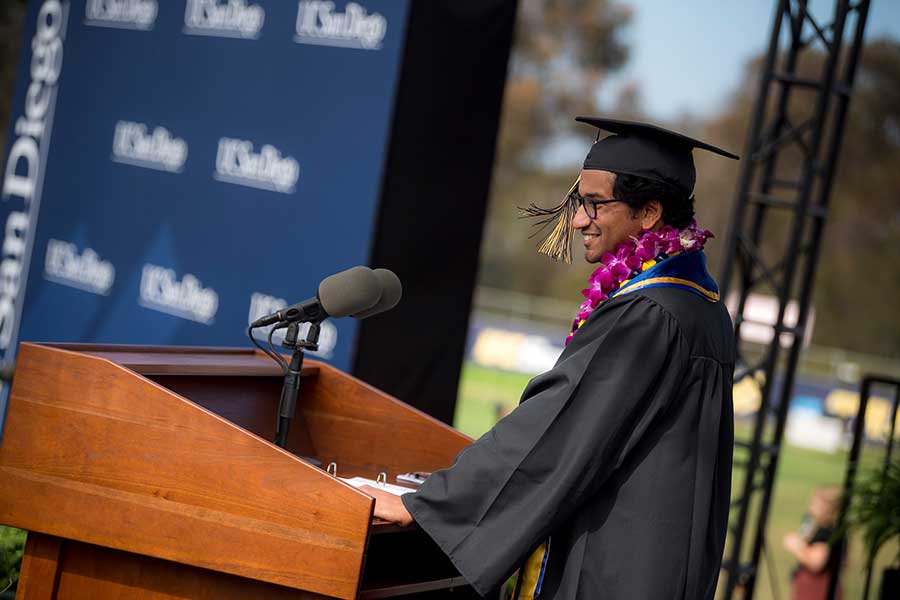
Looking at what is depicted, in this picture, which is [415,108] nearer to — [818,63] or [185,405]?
[185,405]

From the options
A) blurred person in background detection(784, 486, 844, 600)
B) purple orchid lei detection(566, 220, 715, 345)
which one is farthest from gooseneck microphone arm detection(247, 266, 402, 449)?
blurred person in background detection(784, 486, 844, 600)

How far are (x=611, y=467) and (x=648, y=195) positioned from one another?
54cm

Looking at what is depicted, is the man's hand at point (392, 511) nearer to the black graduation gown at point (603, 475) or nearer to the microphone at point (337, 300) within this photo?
the black graduation gown at point (603, 475)

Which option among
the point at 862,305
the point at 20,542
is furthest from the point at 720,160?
the point at 20,542

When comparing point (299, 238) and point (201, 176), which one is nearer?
point (299, 238)

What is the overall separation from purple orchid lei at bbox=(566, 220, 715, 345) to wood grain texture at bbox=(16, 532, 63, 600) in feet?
3.57

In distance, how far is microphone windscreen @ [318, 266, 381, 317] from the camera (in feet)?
7.19

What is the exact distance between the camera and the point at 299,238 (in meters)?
4.29

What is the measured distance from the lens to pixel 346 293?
220 cm

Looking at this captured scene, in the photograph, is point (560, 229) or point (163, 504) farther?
point (560, 229)

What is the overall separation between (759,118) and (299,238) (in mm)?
2199

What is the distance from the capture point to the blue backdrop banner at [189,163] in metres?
4.16

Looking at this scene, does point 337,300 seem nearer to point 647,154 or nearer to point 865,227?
point 647,154

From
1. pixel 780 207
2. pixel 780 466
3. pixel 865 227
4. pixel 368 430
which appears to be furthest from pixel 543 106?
pixel 368 430
